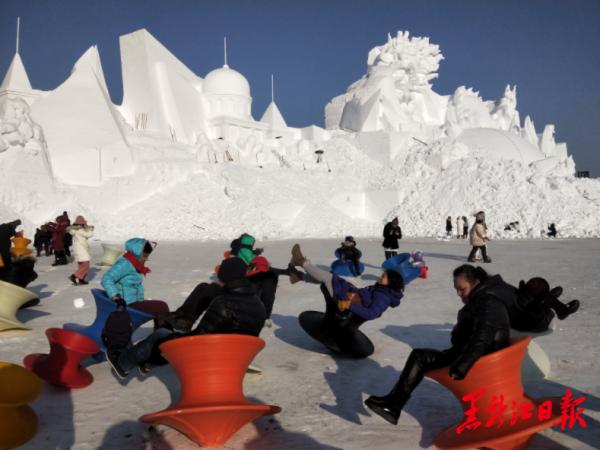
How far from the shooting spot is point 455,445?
8.46ft

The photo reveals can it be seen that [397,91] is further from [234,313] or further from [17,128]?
[234,313]

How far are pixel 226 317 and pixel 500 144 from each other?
34.6m

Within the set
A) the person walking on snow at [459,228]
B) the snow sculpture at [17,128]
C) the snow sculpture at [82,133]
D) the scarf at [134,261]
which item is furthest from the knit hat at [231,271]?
the snow sculpture at [82,133]

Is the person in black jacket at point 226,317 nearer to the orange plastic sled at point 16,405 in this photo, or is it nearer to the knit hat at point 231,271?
the knit hat at point 231,271

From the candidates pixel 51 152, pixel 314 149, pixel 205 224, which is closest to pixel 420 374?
pixel 205 224

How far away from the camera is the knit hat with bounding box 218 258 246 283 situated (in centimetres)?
321

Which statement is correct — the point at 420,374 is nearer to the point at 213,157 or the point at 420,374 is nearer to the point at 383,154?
the point at 213,157

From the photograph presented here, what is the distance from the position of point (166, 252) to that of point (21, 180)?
971cm

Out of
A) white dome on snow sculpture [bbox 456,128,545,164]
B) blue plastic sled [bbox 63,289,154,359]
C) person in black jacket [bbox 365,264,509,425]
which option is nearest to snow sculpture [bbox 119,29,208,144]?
white dome on snow sculpture [bbox 456,128,545,164]

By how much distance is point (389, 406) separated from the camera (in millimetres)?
2787

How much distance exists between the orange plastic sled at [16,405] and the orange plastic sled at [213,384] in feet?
2.33

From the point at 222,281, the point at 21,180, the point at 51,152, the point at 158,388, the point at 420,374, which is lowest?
the point at 158,388

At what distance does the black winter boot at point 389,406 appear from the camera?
2.77 metres

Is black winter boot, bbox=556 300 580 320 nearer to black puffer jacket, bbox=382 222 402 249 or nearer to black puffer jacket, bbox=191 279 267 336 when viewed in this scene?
black puffer jacket, bbox=191 279 267 336
